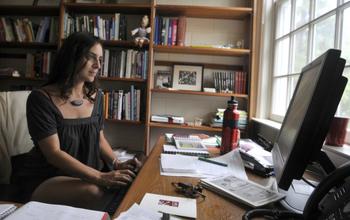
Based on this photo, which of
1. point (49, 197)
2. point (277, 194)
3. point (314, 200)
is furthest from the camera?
point (49, 197)

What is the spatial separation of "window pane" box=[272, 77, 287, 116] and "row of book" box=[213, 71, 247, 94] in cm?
27

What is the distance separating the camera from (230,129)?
1281mm

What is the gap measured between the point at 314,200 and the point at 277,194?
0.26m

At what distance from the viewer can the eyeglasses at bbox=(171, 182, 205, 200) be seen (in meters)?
0.78

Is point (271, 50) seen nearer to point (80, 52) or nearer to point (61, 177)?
point (80, 52)

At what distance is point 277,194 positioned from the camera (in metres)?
0.78

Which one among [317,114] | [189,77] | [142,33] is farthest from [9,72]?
[317,114]

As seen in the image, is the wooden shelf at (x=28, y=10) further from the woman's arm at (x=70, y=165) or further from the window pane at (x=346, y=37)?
the window pane at (x=346, y=37)

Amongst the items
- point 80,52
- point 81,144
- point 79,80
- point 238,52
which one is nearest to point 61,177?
point 81,144

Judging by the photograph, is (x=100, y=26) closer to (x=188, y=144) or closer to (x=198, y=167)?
(x=188, y=144)

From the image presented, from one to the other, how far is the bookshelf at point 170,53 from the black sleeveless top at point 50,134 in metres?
1.09

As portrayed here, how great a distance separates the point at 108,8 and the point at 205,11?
3.04 feet

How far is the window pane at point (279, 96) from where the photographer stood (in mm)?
2207

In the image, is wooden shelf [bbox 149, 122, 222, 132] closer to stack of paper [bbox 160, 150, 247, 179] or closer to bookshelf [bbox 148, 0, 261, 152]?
bookshelf [bbox 148, 0, 261, 152]
